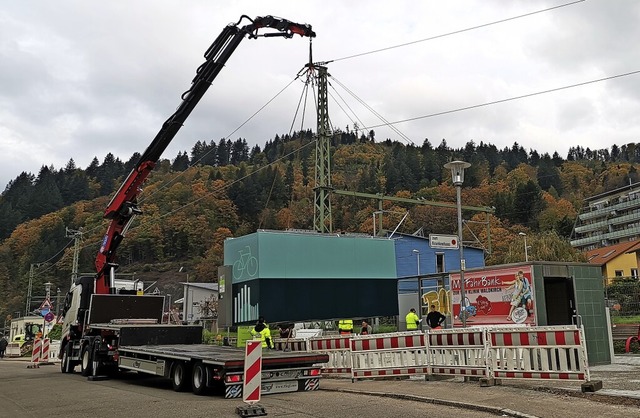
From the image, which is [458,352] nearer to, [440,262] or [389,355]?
[389,355]

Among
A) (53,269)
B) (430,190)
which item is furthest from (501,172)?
(53,269)

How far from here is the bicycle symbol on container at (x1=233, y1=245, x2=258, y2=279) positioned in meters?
20.8

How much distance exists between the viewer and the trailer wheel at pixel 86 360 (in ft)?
59.1

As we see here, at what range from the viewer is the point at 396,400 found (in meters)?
11.3

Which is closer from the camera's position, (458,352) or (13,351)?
(458,352)

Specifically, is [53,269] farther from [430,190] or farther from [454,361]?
[454,361]

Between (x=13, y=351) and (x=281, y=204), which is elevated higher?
(x=281, y=204)

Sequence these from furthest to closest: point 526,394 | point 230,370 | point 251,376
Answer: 1. point 230,370
2. point 526,394
3. point 251,376

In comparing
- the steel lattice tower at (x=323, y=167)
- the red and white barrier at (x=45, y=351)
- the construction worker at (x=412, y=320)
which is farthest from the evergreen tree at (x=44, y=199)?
the construction worker at (x=412, y=320)

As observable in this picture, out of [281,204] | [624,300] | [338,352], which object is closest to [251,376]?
[338,352]

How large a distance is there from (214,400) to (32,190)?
146940mm

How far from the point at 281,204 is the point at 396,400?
90.9 metres

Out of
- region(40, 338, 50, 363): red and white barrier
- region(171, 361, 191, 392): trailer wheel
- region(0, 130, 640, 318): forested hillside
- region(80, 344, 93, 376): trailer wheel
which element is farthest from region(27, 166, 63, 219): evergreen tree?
region(171, 361, 191, 392): trailer wheel

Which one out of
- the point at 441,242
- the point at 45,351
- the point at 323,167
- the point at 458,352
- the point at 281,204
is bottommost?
the point at 45,351
